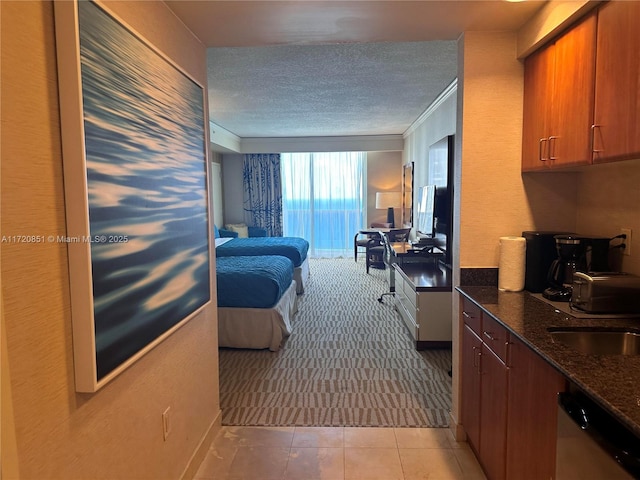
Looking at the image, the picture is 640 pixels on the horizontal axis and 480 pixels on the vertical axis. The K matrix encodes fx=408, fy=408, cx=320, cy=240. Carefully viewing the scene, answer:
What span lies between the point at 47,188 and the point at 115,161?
27cm

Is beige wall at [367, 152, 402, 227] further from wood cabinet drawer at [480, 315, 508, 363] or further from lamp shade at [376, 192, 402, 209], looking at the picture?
wood cabinet drawer at [480, 315, 508, 363]

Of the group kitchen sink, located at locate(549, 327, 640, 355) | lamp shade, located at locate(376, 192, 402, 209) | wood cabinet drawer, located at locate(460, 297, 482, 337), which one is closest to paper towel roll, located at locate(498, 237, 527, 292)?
wood cabinet drawer, located at locate(460, 297, 482, 337)

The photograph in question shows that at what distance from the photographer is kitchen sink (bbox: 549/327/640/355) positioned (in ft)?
5.24

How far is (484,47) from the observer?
223 cm

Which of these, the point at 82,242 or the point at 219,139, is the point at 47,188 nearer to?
the point at 82,242

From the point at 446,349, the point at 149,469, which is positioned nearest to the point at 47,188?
the point at 149,469

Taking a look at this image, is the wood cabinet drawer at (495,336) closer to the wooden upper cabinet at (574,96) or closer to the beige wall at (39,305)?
the wooden upper cabinet at (574,96)

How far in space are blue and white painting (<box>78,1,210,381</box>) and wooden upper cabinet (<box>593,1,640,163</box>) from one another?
1756 mm

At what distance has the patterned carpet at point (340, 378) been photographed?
8.86 feet

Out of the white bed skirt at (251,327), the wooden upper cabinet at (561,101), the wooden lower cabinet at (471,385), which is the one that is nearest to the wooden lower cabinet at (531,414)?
the wooden lower cabinet at (471,385)

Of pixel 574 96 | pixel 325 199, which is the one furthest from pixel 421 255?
pixel 325 199

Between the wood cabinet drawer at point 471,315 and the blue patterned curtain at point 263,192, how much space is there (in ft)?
22.1

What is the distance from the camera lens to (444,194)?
178 inches

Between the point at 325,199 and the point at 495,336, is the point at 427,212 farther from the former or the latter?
the point at 325,199
